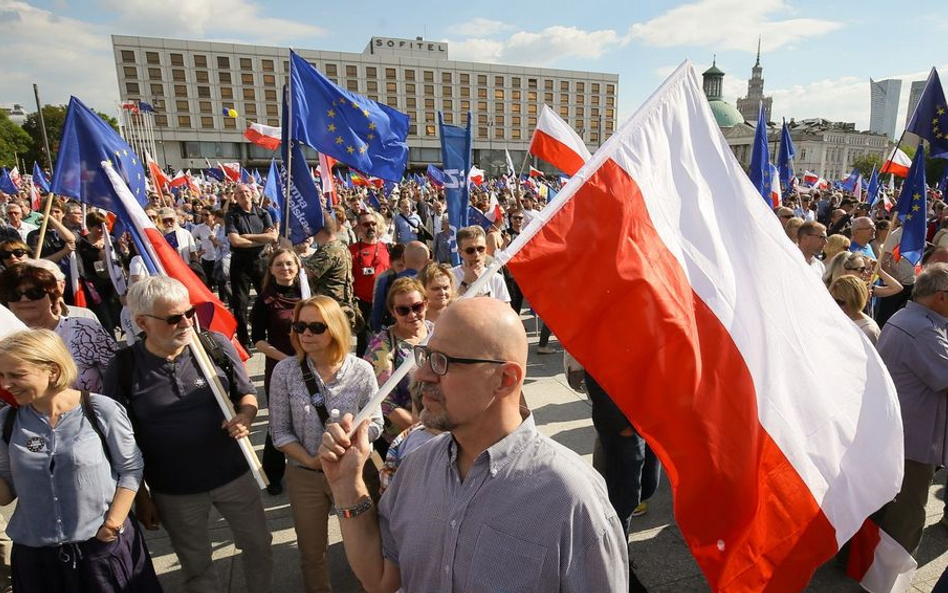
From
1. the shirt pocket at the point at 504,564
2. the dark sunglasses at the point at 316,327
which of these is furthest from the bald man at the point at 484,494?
the dark sunglasses at the point at 316,327

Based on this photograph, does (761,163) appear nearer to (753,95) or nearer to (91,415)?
(91,415)

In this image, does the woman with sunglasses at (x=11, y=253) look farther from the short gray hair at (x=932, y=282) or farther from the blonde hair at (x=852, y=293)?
the short gray hair at (x=932, y=282)

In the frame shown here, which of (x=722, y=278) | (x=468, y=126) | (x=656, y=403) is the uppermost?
(x=468, y=126)

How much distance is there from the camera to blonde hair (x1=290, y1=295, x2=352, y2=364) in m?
2.86

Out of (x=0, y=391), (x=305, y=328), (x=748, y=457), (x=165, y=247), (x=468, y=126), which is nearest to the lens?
(x=748, y=457)

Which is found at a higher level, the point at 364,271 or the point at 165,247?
the point at 165,247

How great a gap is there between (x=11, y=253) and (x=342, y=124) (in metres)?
3.03

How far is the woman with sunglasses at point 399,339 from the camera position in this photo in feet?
10.5

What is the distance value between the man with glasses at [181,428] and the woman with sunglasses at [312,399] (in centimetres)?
21

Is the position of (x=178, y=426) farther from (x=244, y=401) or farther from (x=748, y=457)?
(x=748, y=457)

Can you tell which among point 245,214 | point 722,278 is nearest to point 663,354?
point 722,278

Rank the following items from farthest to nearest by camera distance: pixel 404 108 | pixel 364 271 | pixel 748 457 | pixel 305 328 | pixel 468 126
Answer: pixel 404 108 < pixel 468 126 < pixel 364 271 < pixel 305 328 < pixel 748 457

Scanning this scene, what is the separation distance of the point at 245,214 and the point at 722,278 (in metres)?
7.11

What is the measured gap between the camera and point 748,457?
74.0 inches
